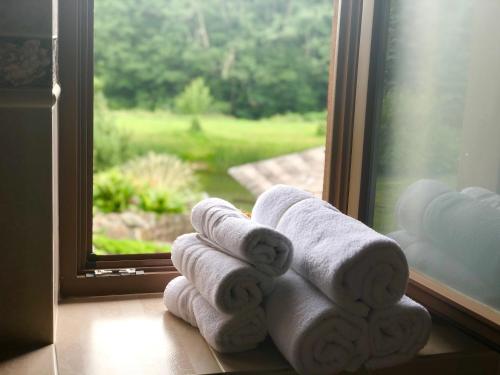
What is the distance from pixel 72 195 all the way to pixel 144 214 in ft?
7.42

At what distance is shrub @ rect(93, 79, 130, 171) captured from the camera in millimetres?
3758

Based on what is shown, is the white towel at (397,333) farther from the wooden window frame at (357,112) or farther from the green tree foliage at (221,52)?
the green tree foliage at (221,52)

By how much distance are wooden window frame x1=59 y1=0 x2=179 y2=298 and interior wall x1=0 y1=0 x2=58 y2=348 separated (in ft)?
0.67

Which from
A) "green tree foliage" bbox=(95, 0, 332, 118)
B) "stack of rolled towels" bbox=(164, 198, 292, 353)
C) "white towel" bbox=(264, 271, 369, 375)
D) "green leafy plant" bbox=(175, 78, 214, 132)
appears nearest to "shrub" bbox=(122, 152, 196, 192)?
"green leafy plant" bbox=(175, 78, 214, 132)

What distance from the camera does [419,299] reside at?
138 cm

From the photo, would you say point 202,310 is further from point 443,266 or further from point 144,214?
point 144,214

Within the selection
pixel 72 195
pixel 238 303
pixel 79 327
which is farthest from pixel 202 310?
pixel 72 195

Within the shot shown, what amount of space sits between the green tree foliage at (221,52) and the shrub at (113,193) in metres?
0.49

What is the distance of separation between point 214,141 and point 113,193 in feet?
2.23

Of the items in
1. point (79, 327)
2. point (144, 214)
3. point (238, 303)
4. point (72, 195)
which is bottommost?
point (144, 214)

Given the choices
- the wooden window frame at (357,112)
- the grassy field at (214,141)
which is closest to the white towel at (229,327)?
the wooden window frame at (357,112)

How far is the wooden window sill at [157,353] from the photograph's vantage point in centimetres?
112

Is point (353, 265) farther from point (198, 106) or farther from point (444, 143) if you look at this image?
point (198, 106)

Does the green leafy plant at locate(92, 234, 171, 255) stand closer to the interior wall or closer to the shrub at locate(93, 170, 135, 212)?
the shrub at locate(93, 170, 135, 212)
